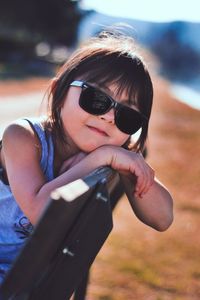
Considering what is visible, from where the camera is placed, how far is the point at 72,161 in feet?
A: 7.69

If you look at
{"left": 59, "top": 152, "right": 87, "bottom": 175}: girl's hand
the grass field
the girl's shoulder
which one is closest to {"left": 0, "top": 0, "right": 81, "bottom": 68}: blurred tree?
the grass field

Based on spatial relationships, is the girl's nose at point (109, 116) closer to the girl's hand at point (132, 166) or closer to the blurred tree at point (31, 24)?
the girl's hand at point (132, 166)

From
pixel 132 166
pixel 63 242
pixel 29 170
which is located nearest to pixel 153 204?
pixel 132 166

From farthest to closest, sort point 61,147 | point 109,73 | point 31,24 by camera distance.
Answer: point 31,24 → point 61,147 → point 109,73

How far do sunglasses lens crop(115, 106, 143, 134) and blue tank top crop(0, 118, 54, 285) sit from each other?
287 mm

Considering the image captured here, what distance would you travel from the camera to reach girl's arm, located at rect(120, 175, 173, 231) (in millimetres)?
2383

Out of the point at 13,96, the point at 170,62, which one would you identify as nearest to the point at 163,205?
the point at 13,96

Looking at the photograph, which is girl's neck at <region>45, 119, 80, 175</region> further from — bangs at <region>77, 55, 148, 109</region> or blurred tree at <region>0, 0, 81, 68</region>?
blurred tree at <region>0, 0, 81, 68</region>

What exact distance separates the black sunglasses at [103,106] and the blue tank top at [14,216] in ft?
0.69

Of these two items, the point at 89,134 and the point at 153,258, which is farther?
the point at 153,258

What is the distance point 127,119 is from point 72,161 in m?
0.28

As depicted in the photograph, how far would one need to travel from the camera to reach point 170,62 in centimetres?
10675

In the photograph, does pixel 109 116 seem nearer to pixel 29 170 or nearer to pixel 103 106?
pixel 103 106

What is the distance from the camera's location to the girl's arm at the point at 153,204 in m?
2.38
